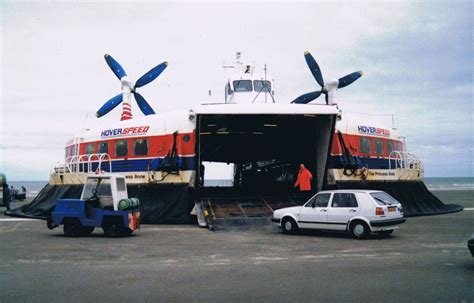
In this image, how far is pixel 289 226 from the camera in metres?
13.7

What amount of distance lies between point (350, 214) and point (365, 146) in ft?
28.4

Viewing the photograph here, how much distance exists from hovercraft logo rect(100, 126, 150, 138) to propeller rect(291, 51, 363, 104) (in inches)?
343

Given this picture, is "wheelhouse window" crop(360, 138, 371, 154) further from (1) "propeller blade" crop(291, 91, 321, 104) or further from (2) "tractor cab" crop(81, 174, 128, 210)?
(2) "tractor cab" crop(81, 174, 128, 210)

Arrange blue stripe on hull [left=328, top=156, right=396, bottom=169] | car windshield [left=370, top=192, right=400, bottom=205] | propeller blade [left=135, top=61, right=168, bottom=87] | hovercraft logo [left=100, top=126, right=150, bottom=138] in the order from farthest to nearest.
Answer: propeller blade [left=135, top=61, right=168, bottom=87], hovercraft logo [left=100, top=126, right=150, bottom=138], blue stripe on hull [left=328, top=156, right=396, bottom=169], car windshield [left=370, top=192, right=400, bottom=205]

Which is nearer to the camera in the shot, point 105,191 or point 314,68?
point 105,191

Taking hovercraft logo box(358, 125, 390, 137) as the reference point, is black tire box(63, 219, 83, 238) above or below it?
below

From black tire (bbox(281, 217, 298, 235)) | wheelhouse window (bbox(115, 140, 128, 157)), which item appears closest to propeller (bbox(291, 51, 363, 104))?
wheelhouse window (bbox(115, 140, 128, 157))

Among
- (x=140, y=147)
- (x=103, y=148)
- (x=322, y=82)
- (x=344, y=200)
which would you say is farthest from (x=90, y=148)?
(x=344, y=200)

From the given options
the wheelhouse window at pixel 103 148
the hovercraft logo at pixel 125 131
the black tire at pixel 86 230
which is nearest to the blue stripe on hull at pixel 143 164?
the wheelhouse window at pixel 103 148

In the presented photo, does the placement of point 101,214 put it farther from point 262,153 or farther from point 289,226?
point 262,153

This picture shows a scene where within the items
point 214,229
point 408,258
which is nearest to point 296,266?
point 408,258

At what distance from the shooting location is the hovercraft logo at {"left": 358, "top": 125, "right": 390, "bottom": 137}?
20578mm

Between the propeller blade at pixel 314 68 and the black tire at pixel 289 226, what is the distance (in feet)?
36.3

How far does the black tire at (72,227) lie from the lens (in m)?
13.3
